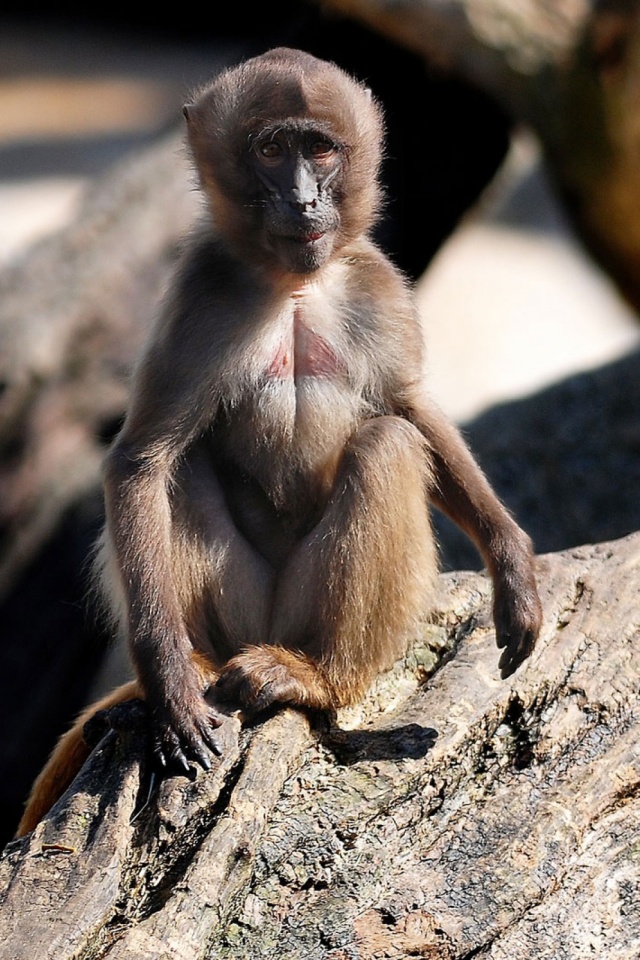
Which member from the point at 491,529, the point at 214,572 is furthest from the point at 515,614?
the point at 214,572

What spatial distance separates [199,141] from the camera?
4.78 meters

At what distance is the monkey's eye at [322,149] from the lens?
4.48 meters

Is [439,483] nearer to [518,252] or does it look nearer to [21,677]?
[21,677]

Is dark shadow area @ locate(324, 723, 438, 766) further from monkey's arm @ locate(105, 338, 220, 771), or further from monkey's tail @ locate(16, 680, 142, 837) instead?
monkey's tail @ locate(16, 680, 142, 837)

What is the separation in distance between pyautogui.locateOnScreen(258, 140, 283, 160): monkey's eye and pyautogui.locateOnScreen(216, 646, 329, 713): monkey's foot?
68.0 inches

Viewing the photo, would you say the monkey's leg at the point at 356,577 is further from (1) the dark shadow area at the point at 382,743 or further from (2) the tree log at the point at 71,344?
(2) the tree log at the point at 71,344

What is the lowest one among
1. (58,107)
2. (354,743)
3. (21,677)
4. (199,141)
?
(21,677)

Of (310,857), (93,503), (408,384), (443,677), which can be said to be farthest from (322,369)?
(93,503)

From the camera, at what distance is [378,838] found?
4.04 metres

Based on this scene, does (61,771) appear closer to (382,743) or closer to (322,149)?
(382,743)

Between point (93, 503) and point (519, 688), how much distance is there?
4.73 metres

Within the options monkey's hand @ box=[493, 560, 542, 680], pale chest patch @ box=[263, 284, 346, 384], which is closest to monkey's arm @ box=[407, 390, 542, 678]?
monkey's hand @ box=[493, 560, 542, 680]

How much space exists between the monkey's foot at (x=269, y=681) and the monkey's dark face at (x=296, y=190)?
54.0 inches

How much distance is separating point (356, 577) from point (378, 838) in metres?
0.96
